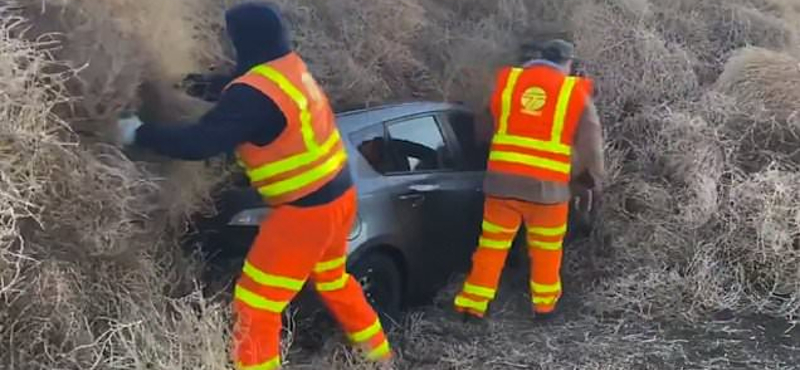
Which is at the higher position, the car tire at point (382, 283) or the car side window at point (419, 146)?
the car side window at point (419, 146)

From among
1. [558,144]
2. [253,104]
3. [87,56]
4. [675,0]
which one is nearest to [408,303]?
[558,144]

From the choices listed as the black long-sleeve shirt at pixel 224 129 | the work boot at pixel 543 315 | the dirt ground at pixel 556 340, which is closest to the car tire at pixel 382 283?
the dirt ground at pixel 556 340

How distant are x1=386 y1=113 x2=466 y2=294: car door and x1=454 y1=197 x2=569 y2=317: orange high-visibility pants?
18cm

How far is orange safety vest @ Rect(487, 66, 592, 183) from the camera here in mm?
→ 6160

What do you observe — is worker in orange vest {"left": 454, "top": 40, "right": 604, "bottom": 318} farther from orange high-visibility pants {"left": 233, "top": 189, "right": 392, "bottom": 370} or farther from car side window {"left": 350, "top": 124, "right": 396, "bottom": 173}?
orange high-visibility pants {"left": 233, "top": 189, "right": 392, "bottom": 370}

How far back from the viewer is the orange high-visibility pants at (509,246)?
630 cm

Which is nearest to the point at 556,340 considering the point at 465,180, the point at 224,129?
the point at 465,180

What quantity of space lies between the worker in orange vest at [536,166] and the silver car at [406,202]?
228mm

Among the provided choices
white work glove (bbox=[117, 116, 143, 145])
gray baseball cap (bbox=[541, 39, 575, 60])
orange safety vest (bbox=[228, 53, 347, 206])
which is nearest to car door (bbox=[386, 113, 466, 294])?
gray baseball cap (bbox=[541, 39, 575, 60])

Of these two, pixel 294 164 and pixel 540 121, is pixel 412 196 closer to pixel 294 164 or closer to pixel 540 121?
pixel 540 121

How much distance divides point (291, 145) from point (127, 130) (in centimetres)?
70

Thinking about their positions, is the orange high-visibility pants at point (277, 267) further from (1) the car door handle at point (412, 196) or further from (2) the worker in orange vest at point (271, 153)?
(1) the car door handle at point (412, 196)

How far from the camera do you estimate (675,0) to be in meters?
10.5

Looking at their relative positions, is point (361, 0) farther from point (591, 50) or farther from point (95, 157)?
point (95, 157)
